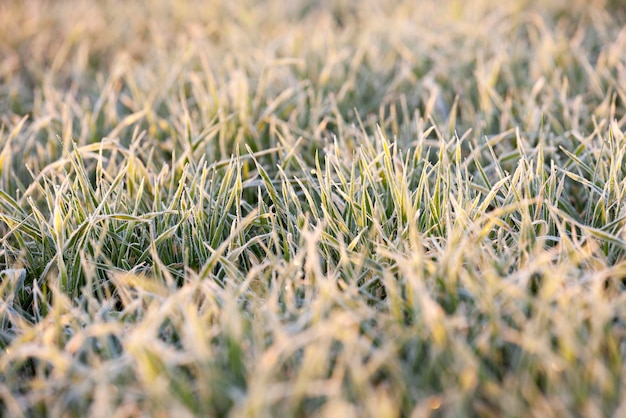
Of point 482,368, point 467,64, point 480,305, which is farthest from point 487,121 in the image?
point 482,368

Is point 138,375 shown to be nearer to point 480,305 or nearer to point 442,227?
point 480,305

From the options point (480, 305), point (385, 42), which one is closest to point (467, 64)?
point (385, 42)

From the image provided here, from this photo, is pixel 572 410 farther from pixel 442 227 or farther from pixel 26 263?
pixel 26 263

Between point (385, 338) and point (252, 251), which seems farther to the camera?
point (252, 251)

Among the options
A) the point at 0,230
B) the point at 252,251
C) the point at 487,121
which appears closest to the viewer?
the point at 252,251

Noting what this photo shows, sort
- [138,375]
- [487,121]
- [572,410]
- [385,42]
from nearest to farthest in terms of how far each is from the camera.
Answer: [572,410]
[138,375]
[487,121]
[385,42]

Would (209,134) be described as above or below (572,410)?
above
